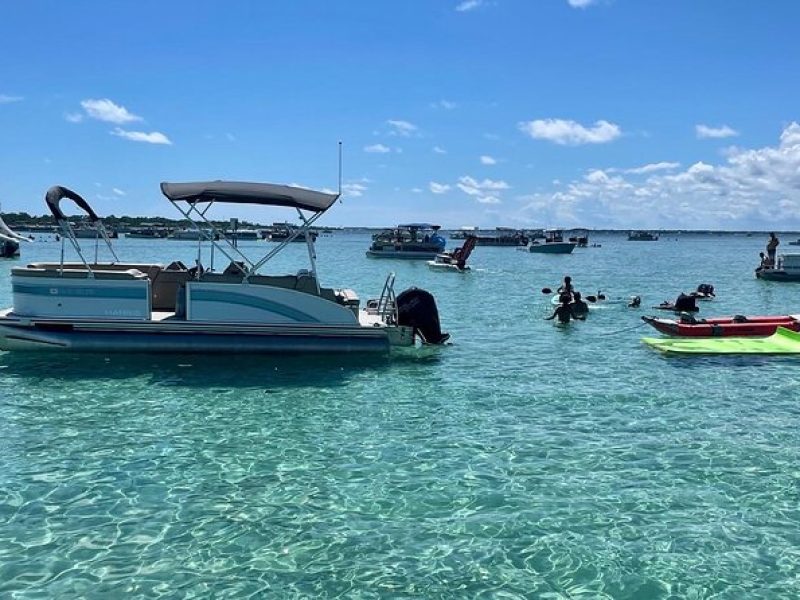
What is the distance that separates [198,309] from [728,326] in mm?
15072

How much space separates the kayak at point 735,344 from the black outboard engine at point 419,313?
20.2 feet

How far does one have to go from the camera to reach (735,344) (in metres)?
20.0

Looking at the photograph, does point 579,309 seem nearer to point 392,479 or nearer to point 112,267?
point 112,267

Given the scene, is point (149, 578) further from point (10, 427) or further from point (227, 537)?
point (10, 427)

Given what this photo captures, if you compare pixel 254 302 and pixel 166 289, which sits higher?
pixel 166 289

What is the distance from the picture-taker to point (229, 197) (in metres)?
16.8

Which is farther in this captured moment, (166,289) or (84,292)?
(166,289)

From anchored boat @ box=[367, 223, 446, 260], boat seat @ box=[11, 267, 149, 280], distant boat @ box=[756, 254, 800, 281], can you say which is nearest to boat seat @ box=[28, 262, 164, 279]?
boat seat @ box=[11, 267, 149, 280]

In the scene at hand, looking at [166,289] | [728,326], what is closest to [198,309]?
[166,289]

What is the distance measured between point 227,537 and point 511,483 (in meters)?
3.71

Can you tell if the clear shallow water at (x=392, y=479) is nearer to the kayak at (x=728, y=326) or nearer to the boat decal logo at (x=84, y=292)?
the boat decal logo at (x=84, y=292)

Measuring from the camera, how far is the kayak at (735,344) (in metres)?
19.2

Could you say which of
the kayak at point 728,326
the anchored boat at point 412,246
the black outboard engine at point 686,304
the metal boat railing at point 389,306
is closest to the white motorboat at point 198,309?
the metal boat railing at point 389,306

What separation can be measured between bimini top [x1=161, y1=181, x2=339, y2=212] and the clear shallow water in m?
3.68
